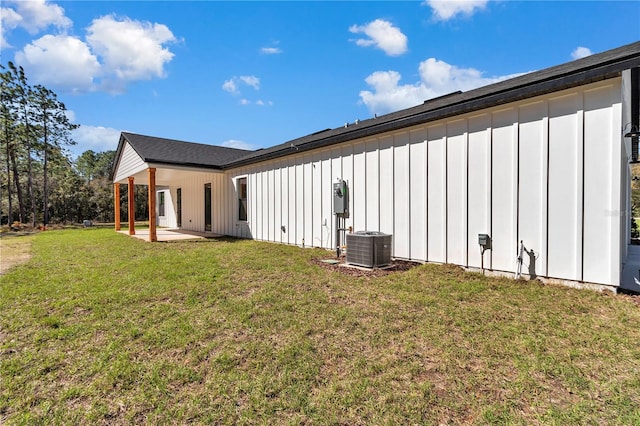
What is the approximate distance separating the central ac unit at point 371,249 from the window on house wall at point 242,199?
633 centimetres

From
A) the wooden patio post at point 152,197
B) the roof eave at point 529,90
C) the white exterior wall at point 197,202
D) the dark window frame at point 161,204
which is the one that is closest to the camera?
the roof eave at point 529,90

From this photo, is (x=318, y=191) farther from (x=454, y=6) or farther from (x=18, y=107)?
(x=18, y=107)

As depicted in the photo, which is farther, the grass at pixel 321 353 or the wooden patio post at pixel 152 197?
the wooden patio post at pixel 152 197

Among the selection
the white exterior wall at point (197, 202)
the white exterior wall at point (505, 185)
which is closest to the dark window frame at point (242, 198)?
the white exterior wall at point (197, 202)

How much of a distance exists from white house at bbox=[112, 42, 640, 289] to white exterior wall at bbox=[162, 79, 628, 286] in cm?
1

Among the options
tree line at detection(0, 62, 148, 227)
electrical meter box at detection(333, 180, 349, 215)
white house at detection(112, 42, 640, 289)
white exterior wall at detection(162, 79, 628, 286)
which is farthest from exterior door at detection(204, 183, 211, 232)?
tree line at detection(0, 62, 148, 227)

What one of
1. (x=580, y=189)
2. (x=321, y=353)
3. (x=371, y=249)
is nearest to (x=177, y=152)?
(x=371, y=249)

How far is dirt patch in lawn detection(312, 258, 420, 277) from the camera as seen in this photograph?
513cm

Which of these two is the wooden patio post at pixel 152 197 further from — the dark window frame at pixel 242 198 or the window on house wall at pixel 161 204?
the window on house wall at pixel 161 204

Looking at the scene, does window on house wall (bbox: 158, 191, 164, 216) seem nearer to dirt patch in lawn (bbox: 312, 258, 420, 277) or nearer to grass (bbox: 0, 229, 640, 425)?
grass (bbox: 0, 229, 640, 425)

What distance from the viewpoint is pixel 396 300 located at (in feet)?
12.4

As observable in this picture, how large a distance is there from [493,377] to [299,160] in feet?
23.3

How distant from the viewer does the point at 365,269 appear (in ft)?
17.8

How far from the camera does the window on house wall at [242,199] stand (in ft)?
36.2
